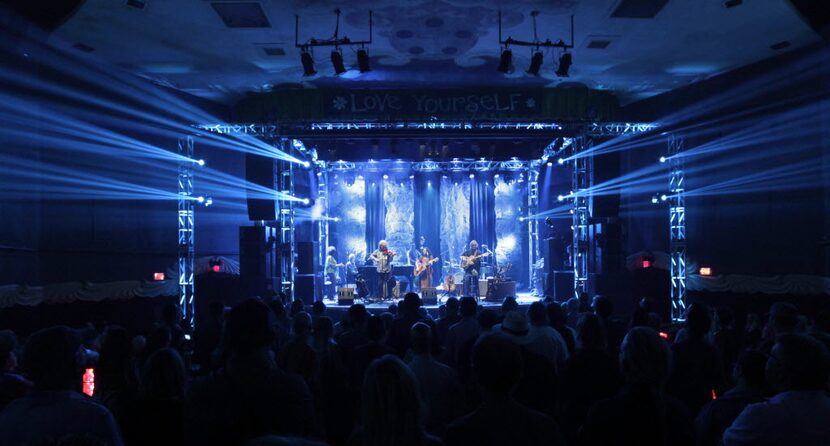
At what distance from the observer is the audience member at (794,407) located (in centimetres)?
217

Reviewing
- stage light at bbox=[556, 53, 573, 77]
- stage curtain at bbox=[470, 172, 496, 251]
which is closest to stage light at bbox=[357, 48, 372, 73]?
stage light at bbox=[556, 53, 573, 77]

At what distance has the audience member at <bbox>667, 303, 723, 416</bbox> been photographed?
12.2 ft

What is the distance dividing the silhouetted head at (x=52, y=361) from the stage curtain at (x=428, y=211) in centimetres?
1921

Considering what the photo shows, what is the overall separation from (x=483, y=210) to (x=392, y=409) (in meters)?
20.1

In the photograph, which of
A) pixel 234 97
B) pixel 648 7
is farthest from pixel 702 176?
pixel 234 97

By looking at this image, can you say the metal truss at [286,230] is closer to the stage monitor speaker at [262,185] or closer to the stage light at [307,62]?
the stage monitor speaker at [262,185]

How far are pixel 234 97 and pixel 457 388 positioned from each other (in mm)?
13315

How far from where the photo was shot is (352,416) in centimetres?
409

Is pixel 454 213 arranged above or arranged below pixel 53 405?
above

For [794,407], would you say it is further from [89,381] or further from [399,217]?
[399,217]

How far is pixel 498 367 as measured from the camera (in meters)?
2.04

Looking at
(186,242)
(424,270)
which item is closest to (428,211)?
(424,270)

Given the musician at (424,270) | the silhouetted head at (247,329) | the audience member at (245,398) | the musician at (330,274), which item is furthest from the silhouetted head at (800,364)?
the musician at (330,274)

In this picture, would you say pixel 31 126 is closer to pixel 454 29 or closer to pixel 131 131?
pixel 131 131
